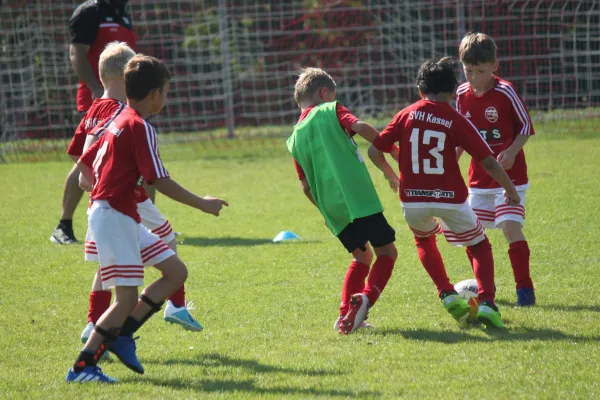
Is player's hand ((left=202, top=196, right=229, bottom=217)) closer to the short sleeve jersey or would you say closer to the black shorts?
the black shorts

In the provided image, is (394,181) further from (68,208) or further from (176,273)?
(68,208)

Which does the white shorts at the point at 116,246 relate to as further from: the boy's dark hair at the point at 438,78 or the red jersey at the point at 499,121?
the red jersey at the point at 499,121

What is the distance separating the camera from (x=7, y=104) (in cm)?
1616

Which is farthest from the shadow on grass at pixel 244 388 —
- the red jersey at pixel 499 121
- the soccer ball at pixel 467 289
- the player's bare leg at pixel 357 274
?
the red jersey at pixel 499 121

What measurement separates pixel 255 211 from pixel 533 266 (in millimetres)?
4057

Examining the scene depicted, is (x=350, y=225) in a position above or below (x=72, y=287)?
above

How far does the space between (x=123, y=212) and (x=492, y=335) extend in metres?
2.08

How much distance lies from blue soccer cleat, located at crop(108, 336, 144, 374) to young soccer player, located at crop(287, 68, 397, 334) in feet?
4.01

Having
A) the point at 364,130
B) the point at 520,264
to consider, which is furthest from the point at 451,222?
the point at 520,264

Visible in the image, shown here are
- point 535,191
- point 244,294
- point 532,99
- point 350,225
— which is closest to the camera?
point 350,225

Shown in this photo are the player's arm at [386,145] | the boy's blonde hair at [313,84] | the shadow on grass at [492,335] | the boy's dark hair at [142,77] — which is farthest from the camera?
the boy's blonde hair at [313,84]

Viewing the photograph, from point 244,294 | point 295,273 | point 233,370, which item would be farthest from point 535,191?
point 233,370

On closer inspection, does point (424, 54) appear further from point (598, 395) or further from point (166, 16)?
point (598, 395)

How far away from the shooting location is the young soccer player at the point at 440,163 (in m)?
4.83
